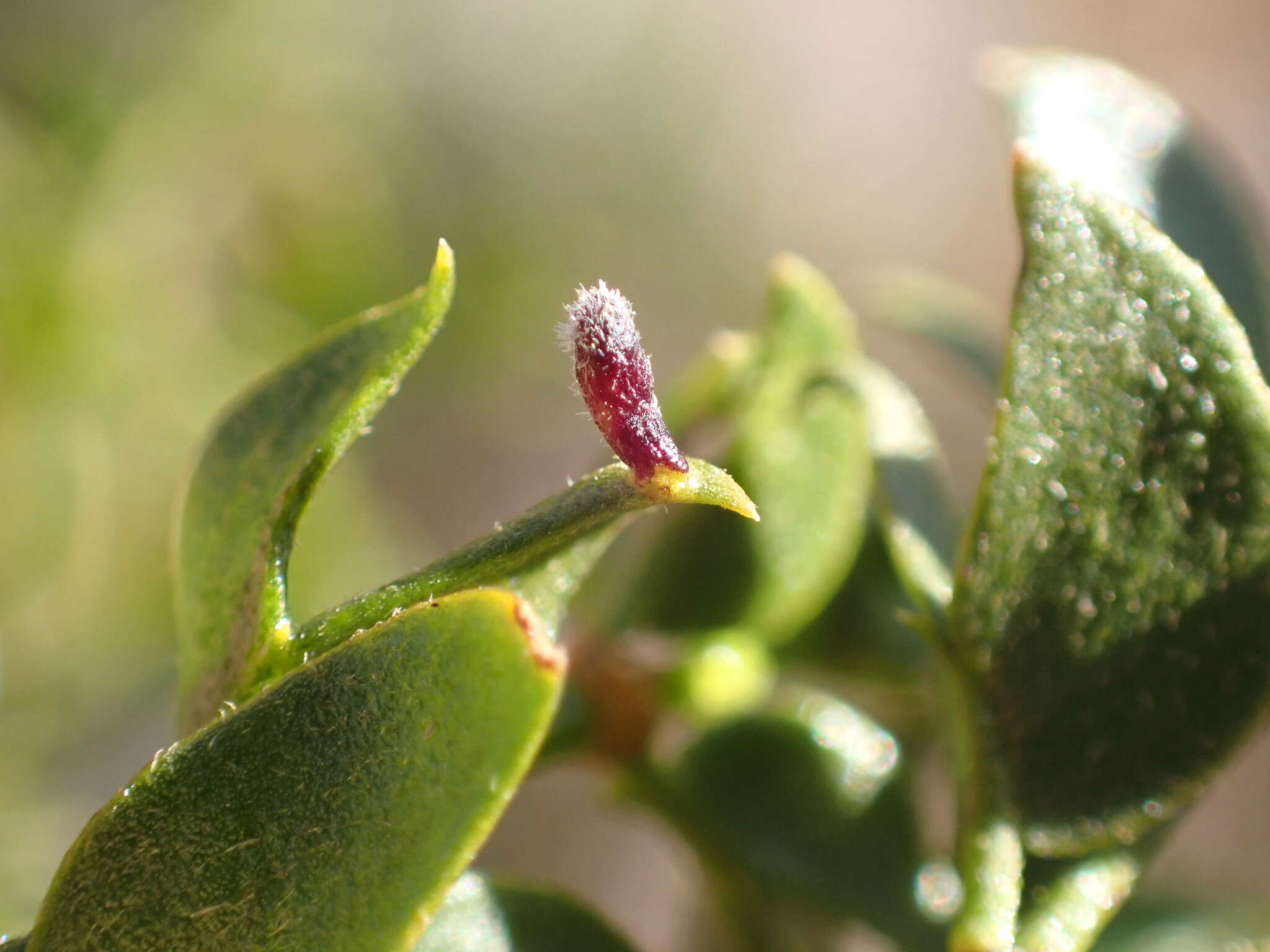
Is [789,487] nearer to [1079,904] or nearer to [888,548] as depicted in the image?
[888,548]

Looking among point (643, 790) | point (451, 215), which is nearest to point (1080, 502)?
point (643, 790)

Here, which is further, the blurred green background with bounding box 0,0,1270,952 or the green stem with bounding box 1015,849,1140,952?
the blurred green background with bounding box 0,0,1270,952

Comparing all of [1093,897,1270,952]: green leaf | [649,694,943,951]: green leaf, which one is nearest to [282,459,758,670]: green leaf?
[649,694,943,951]: green leaf

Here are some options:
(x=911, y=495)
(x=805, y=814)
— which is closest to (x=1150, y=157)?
(x=911, y=495)

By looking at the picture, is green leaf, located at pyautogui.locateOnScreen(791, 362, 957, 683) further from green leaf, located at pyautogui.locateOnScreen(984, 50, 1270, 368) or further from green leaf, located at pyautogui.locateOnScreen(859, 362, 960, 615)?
green leaf, located at pyautogui.locateOnScreen(984, 50, 1270, 368)

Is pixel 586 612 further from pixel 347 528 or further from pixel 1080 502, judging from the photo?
pixel 347 528

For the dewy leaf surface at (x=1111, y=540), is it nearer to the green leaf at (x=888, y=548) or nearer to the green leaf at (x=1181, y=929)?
the green leaf at (x=888, y=548)
